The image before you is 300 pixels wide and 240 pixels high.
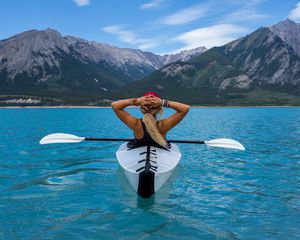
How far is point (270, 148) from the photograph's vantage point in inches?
1232

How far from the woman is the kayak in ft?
1.87

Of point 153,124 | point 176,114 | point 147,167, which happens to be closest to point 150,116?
point 153,124

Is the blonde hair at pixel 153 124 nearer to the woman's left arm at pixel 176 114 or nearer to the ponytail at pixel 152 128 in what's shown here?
the ponytail at pixel 152 128

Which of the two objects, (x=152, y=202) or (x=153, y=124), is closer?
(x=152, y=202)

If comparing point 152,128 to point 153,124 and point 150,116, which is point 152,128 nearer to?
point 153,124

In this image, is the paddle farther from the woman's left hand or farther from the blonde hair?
the woman's left hand

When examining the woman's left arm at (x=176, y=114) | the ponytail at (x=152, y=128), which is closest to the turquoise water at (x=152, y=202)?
the ponytail at (x=152, y=128)

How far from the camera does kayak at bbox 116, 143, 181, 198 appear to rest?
40.7 ft

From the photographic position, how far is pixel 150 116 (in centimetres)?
1346

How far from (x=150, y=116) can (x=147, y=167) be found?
7.04ft

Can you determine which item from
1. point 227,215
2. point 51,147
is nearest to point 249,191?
point 227,215

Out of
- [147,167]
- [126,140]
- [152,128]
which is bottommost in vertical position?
[147,167]

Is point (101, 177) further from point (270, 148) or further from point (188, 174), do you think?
point (270, 148)

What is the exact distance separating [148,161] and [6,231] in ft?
17.7
